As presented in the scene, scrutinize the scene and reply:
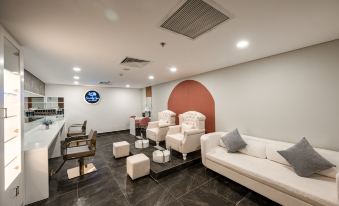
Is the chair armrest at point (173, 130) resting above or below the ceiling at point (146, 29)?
below

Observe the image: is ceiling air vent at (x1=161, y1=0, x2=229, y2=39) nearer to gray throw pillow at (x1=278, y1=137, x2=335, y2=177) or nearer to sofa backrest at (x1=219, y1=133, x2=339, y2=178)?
gray throw pillow at (x1=278, y1=137, x2=335, y2=177)

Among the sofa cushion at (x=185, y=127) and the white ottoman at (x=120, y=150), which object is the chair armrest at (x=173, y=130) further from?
the white ottoman at (x=120, y=150)

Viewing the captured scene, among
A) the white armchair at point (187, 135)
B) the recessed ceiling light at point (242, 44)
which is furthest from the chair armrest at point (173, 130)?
the recessed ceiling light at point (242, 44)

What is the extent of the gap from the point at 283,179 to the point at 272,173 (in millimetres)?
153

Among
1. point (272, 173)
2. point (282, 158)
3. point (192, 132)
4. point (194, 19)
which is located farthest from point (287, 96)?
point (194, 19)

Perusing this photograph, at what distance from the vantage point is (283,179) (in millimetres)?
1795

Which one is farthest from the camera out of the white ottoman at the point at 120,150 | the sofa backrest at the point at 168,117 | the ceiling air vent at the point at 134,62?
the sofa backrest at the point at 168,117

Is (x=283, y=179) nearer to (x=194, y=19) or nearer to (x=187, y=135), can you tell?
(x=187, y=135)

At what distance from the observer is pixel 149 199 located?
2.09 meters

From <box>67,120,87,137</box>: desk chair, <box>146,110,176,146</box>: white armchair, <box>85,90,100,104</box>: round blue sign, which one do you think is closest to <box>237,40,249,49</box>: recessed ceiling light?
<box>146,110,176,146</box>: white armchair

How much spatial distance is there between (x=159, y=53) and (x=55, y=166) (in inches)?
140

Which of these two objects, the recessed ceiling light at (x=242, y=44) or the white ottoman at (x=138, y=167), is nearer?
the recessed ceiling light at (x=242, y=44)

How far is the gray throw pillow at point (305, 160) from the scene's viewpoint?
181cm

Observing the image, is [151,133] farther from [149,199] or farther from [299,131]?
[299,131]
